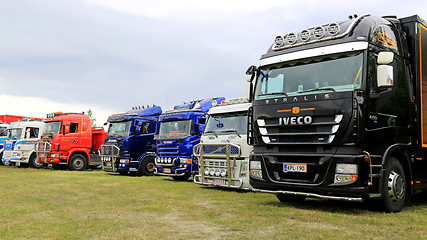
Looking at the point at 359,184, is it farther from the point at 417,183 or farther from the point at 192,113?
the point at 192,113

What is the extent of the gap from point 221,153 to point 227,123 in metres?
1.11

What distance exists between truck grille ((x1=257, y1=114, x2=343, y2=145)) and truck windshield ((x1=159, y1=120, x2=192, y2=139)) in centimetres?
714

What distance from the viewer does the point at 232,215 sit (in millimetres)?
7324

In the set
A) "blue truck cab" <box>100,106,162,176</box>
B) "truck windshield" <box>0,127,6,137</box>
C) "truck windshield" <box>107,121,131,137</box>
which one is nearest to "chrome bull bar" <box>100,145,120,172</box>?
"blue truck cab" <box>100,106,162,176</box>

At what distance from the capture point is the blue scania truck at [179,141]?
1436 centimetres

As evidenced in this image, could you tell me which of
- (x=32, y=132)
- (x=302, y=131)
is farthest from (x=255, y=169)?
(x=32, y=132)

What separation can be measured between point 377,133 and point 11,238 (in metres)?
6.11

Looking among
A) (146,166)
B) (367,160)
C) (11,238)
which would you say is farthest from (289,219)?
(146,166)

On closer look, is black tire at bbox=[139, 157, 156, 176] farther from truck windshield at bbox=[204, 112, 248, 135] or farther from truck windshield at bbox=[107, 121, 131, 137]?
truck windshield at bbox=[204, 112, 248, 135]

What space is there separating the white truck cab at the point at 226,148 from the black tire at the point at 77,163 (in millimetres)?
11383

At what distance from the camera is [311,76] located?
24.7 feet

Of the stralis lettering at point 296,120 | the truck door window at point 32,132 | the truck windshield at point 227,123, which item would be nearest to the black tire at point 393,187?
the stralis lettering at point 296,120

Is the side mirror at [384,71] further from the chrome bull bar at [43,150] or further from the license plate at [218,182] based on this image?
the chrome bull bar at [43,150]

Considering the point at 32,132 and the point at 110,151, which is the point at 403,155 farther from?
the point at 32,132
